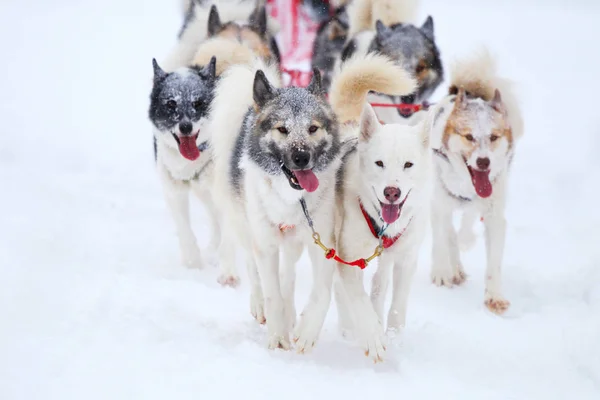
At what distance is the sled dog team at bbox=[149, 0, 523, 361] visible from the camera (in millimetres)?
3080

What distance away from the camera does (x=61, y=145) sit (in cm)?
718

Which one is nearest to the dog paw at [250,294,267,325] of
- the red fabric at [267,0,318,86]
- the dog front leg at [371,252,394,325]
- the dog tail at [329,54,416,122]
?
the dog front leg at [371,252,394,325]

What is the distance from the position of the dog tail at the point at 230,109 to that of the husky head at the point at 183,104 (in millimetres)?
515

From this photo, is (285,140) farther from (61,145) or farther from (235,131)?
(61,145)

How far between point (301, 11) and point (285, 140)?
4275 mm

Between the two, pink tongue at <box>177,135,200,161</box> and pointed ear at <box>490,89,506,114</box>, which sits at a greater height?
pointed ear at <box>490,89,506,114</box>

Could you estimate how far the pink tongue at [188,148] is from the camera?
170 inches

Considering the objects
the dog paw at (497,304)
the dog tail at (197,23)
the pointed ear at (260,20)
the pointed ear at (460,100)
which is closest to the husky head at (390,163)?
the pointed ear at (460,100)

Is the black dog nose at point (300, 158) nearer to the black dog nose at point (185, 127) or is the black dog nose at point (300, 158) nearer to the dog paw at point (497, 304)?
the black dog nose at point (185, 127)

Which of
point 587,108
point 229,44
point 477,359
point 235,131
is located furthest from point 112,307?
point 587,108

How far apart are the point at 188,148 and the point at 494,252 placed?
207 centimetres

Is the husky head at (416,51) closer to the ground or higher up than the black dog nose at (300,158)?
higher up

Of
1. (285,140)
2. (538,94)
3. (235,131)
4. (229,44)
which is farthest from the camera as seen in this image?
(538,94)

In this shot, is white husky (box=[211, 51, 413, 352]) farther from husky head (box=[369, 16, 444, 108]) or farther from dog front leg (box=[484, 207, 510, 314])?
husky head (box=[369, 16, 444, 108])
